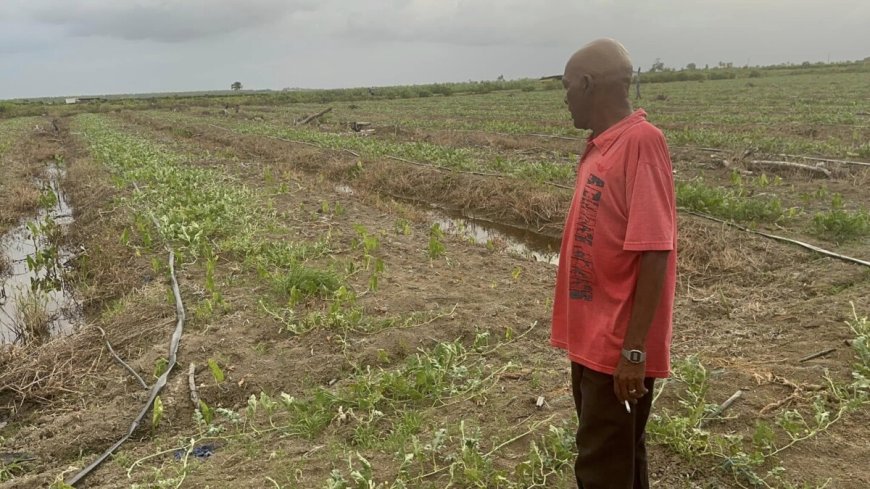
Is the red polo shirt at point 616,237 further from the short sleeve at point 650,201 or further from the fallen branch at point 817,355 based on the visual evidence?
the fallen branch at point 817,355

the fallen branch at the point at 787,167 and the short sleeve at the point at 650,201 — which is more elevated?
the short sleeve at the point at 650,201

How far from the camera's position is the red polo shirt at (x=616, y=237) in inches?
72.3

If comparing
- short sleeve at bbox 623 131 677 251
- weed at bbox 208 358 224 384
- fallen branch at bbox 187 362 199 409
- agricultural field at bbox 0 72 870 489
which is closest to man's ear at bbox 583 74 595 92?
short sleeve at bbox 623 131 677 251

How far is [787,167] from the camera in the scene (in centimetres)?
975

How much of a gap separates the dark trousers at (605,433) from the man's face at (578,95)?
92cm

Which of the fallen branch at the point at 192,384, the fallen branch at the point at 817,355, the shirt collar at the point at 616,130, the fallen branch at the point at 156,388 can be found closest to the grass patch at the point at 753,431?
the fallen branch at the point at 817,355

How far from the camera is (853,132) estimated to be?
13.0 meters

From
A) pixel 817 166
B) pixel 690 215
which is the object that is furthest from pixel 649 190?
pixel 817 166

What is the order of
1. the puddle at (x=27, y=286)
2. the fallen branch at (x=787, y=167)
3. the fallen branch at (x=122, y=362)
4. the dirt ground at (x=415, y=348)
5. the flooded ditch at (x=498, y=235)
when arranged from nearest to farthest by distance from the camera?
the dirt ground at (x=415, y=348) < the fallen branch at (x=122, y=362) < the puddle at (x=27, y=286) < the flooded ditch at (x=498, y=235) < the fallen branch at (x=787, y=167)

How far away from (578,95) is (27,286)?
25.4ft

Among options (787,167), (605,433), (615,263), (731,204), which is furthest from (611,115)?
(787,167)

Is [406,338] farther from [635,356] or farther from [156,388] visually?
[635,356]

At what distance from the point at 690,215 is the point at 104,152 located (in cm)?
1462

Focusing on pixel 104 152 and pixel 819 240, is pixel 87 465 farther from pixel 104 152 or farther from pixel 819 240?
pixel 104 152
